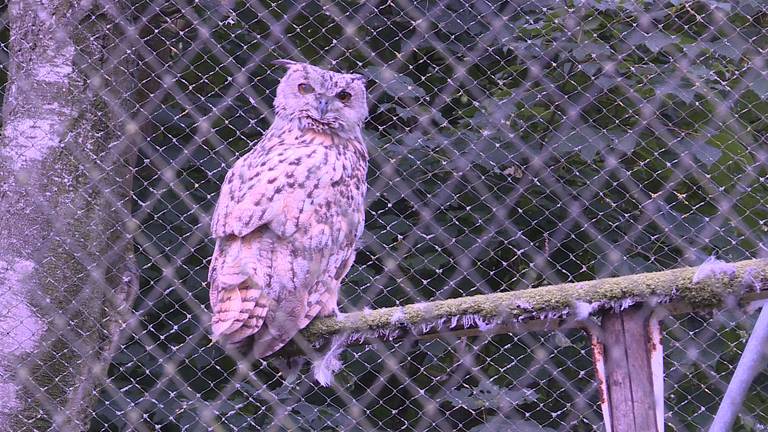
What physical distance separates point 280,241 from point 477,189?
63cm

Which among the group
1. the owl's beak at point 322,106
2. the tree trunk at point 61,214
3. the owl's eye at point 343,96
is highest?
the owl's eye at point 343,96

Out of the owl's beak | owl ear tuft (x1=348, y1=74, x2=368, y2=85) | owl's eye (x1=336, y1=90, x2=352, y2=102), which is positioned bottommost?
the owl's beak

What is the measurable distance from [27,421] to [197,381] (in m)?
0.44

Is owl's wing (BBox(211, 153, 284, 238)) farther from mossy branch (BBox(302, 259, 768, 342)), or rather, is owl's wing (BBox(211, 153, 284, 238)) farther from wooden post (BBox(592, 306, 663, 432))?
wooden post (BBox(592, 306, 663, 432))

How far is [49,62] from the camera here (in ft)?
8.09

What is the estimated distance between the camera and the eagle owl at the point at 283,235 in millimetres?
2086

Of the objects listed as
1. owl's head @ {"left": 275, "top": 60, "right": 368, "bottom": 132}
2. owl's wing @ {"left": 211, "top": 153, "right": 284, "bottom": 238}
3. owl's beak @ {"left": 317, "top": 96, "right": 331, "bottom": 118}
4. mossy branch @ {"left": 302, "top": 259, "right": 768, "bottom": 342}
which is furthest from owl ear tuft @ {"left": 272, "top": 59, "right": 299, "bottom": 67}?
mossy branch @ {"left": 302, "top": 259, "right": 768, "bottom": 342}

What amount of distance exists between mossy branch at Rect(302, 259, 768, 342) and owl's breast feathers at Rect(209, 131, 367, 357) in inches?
17.9

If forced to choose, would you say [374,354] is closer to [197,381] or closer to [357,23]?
[197,381]

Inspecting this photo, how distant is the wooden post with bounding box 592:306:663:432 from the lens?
5.04 ft

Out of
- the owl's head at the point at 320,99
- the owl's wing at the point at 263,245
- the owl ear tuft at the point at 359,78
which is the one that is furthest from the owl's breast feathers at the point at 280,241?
the owl ear tuft at the point at 359,78

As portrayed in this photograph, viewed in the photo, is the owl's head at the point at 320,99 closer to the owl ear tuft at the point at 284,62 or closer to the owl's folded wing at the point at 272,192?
the owl ear tuft at the point at 284,62

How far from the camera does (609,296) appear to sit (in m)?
1.59

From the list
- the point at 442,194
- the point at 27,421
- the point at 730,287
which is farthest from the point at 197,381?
the point at 730,287
